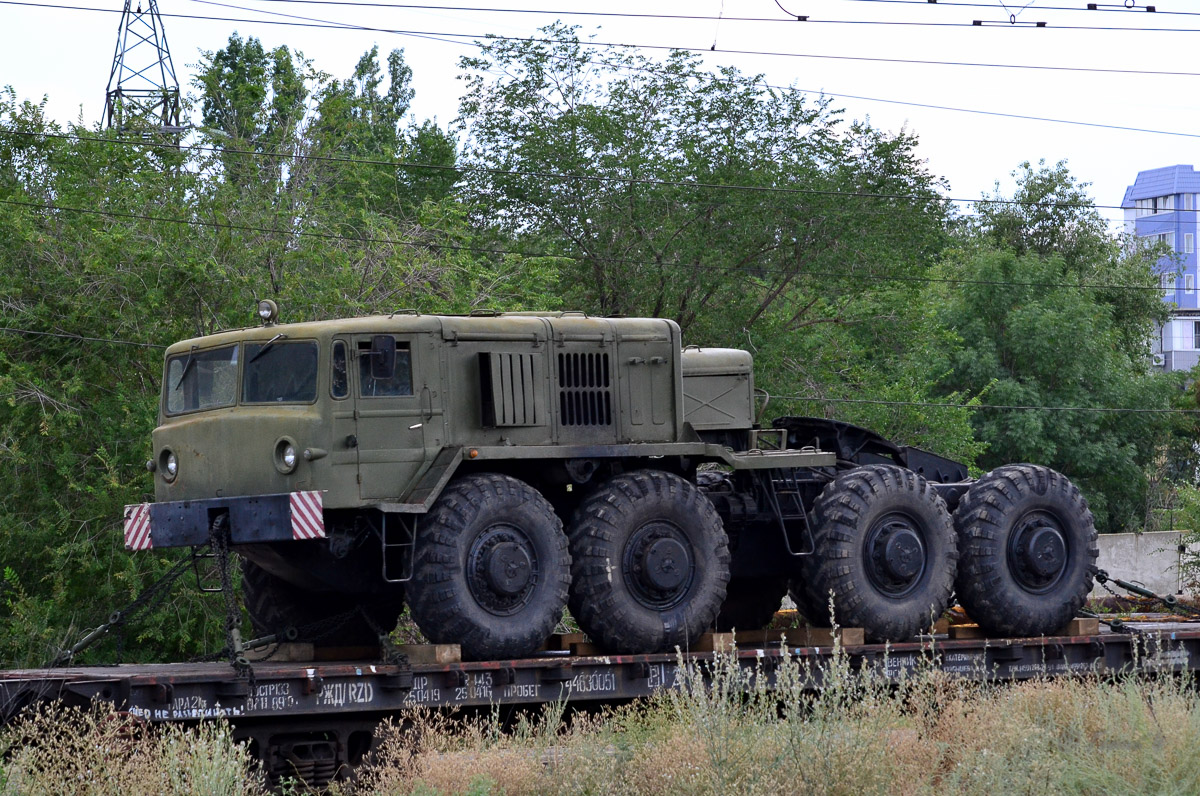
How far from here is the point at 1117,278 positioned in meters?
43.4

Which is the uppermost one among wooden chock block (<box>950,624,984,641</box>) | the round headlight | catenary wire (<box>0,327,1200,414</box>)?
catenary wire (<box>0,327,1200,414</box>)

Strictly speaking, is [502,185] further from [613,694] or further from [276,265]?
[613,694]

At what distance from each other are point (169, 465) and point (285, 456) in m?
1.58

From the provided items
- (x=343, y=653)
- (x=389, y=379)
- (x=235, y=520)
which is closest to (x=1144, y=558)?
(x=343, y=653)

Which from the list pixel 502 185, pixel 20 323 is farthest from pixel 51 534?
pixel 502 185

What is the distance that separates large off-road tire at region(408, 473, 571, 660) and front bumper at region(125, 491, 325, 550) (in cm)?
89

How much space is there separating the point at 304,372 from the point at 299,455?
2.38 ft

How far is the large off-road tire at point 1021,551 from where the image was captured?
13.4 meters

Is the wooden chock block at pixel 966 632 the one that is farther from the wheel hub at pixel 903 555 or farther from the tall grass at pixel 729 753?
the tall grass at pixel 729 753

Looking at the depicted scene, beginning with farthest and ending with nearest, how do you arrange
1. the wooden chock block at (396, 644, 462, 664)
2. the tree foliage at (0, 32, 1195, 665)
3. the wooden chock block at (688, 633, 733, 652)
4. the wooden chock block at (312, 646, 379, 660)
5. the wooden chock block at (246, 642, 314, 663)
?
the tree foliage at (0, 32, 1195, 665) → the wooden chock block at (312, 646, 379, 660) → the wooden chock block at (246, 642, 314, 663) → the wooden chock block at (688, 633, 733, 652) → the wooden chock block at (396, 644, 462, 664)

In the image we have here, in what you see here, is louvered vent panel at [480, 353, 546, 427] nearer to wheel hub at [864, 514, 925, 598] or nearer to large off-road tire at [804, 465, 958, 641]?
large off-road tire at [804, 465, 958, 641]

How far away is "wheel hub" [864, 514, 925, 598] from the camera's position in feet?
41.6

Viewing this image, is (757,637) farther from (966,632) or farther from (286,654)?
(286,654)

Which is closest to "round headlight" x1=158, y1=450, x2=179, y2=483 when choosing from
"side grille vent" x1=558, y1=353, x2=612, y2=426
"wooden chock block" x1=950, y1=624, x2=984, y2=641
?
"side grille vent" x1=558, y1=353, x2=612, y2=426
